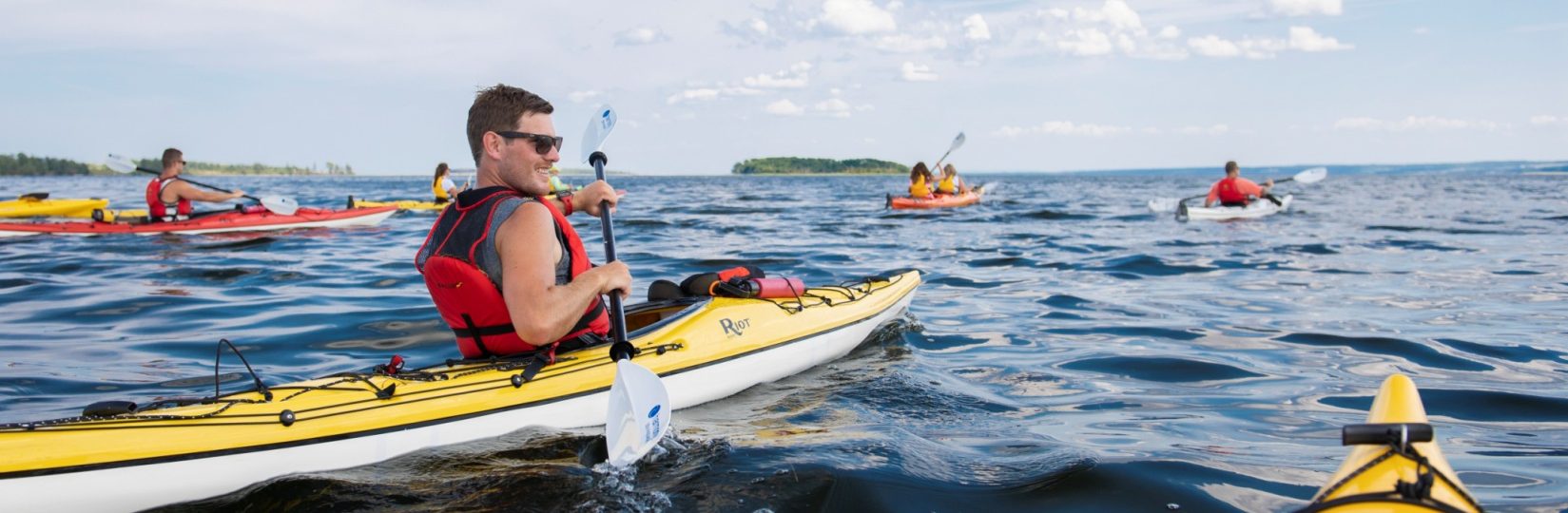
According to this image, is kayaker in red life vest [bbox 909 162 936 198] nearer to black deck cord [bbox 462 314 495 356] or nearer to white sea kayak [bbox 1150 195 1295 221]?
white sea kayak [bbox 1150 195 1295 221]

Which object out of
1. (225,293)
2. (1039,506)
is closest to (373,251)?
(225,293)

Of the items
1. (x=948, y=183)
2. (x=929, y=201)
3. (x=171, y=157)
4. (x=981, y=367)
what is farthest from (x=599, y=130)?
(x=948, y=183)

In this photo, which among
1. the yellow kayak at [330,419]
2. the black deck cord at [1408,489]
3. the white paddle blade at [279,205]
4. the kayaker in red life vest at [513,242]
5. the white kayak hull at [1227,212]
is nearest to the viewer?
the black deck cord at [1408,489]

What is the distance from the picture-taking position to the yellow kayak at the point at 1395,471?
231 cm

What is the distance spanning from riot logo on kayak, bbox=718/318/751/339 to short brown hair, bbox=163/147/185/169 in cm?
1159

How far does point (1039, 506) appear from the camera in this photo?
3.60 meters

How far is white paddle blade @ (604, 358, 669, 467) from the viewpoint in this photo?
375 cm

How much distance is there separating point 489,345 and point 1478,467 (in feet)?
13.1

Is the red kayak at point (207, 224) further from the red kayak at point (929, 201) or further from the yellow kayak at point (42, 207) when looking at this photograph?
Answer: the red kayak at point (929, 201)

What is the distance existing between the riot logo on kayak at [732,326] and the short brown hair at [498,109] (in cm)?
175

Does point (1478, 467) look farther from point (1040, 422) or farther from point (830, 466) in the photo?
point (830, 466)

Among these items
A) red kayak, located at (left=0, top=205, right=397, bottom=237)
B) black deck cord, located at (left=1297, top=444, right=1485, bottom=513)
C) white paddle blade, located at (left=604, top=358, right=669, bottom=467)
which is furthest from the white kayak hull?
black deck cord, located at (left=1297, top=444, right=1485, bottom=513)

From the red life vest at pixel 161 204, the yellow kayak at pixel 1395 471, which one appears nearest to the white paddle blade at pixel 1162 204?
the red life vest at pixel 161 204

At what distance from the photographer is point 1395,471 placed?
2.40 metres
